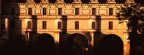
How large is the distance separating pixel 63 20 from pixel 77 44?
5956 millimetres

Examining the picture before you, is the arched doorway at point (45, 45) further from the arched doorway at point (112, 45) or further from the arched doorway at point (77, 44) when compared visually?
the arched doorway at point (112, 45)

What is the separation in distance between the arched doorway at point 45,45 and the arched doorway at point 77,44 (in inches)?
142

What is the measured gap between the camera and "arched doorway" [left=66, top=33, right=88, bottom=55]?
8175cm

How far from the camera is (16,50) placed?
8062cm

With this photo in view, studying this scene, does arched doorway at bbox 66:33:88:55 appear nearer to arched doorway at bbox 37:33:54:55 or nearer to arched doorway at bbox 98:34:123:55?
arched doorway at bbox 37:33:54:55

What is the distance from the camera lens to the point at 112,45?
84.6m

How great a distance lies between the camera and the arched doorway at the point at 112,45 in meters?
84.6

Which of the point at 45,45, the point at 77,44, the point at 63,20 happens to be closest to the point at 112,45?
the point at 77,44

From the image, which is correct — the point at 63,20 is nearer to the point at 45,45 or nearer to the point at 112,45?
the point at 45,45

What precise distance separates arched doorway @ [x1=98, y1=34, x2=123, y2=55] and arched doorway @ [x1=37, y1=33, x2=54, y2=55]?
10.6 meters

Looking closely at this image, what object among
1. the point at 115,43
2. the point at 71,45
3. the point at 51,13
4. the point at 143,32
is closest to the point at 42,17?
the point at 51,13

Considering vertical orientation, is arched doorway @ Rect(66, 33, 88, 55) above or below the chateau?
below

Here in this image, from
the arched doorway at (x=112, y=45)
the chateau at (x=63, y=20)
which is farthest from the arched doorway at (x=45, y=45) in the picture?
the arched doorway at (x=112, y=45)

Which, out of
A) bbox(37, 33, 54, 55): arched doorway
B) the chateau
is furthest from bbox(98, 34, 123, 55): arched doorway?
bbox(37, 33, 54, 55): arched doorway
